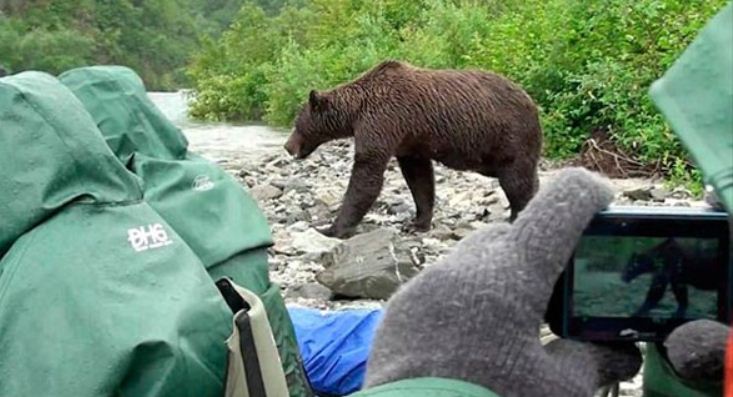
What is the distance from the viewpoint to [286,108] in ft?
93.7

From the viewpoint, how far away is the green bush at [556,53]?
1341cm

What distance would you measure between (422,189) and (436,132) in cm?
46

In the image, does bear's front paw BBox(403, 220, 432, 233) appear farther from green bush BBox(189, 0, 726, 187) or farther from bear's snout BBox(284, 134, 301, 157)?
green bush BBox(189, 0, 726, 187)

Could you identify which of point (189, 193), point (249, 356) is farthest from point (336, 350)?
point (249, 356)

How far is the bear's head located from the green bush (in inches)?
109

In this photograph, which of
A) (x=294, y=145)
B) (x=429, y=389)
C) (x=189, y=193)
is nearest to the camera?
(x=429, y=389)

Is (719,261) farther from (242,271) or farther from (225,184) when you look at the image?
(225,184)

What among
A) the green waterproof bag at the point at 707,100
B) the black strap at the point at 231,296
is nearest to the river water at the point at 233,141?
the black strap at the point at 231,296

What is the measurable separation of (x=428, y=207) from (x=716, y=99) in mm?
9182

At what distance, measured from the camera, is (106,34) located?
215ft

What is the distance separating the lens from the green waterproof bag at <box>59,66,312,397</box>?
2.89 metres

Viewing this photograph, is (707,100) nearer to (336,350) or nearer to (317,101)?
(336,350)

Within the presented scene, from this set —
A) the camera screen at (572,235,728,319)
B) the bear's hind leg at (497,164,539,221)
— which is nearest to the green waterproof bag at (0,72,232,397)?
the camera screen at (572,235,728,319)

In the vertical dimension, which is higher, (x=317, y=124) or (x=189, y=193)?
(x=189, y=193)
